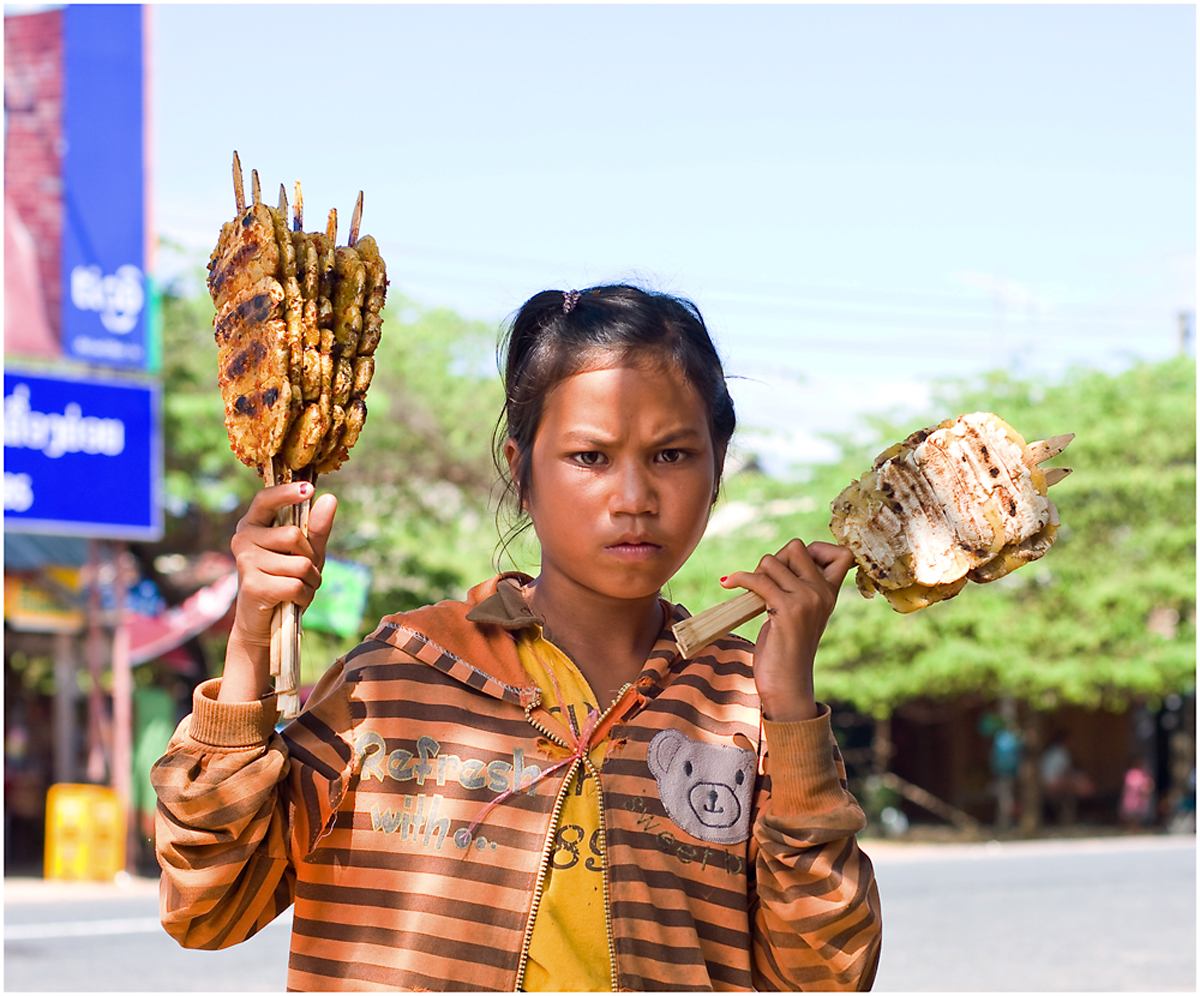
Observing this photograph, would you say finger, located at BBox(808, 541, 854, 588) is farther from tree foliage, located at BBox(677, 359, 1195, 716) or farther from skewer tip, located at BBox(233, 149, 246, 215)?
tree foliage, located at BBox(677, 359, 1195, 716)

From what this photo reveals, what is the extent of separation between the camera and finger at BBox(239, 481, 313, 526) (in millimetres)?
1646

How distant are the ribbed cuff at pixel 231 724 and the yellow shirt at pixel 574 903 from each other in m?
0.37

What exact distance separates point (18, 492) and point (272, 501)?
33.1 ft

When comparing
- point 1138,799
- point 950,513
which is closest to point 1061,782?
point 1138,799

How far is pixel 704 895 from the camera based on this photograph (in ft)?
5.84

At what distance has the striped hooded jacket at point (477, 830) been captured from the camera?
1658mm

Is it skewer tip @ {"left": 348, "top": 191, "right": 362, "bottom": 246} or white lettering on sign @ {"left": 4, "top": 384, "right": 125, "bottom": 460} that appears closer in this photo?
skewer tip @ {"left": 348, "top": 191, "right": 362, "bottom": 246}

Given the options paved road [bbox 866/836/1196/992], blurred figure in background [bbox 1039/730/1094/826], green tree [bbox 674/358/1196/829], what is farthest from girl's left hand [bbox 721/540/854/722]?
blurred figure in background [bbox 1039/730/1094/826]

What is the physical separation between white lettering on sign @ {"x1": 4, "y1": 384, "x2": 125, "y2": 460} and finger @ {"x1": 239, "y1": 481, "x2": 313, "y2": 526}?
9716 millimetres

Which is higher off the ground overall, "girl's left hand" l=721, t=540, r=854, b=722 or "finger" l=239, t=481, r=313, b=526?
"finger" l=239, t=481, r=313, b=526

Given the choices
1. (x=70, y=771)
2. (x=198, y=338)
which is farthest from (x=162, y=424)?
(x=70, y=771)

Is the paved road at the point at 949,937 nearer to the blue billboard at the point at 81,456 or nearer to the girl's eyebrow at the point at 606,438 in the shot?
the blue billboard at the point at 81,456

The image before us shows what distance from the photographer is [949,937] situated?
9.43 meters

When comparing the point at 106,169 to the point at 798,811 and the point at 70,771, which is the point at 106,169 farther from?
the point at 798,811
